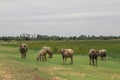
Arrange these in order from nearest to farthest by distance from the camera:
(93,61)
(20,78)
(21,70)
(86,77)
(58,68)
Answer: (20,78)
(86,77)
(21,70)
(58,68)
(93,61)

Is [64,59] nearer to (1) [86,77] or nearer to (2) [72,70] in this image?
(2) [72,70]

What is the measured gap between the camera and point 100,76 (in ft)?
94.1

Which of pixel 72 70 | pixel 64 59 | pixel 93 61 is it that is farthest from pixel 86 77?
pixel 64 59

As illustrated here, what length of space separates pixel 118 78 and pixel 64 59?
13.9 m

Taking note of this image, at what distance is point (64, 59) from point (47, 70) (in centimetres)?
1046

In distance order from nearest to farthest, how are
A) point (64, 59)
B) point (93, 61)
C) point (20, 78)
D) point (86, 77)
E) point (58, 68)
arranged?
point (20, 78) < point (86, 77) < point (58, 68) < point (93, 61) < point (64, 59)

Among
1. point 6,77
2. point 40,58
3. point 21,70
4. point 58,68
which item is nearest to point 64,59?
point 40,58

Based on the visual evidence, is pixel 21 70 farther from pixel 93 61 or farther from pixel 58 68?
pixel 93 61

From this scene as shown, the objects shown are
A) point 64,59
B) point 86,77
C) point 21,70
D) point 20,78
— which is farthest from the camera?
point 64,59

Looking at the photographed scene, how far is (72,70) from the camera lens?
104 ft

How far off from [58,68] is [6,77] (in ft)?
24.4

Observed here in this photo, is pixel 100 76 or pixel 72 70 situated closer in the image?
pixel 100 76

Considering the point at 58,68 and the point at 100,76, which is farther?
the point at 58,68

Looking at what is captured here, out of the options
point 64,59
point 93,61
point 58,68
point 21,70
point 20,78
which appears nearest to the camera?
point 20,78
